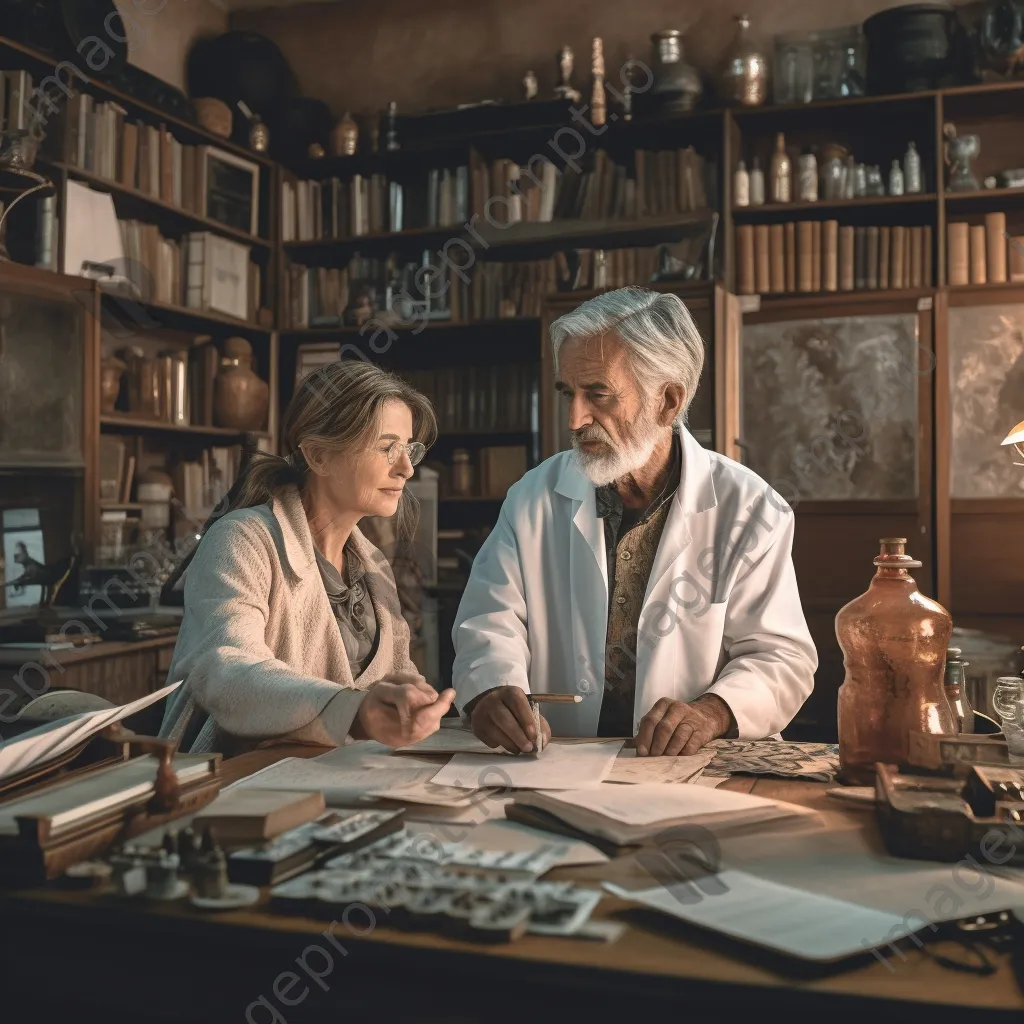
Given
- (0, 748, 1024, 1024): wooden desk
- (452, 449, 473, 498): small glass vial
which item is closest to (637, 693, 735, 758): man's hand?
(0, 748, 1024, 1024): wooden desk

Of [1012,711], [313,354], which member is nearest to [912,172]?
[313,354]

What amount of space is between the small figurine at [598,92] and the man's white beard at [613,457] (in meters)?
2.96

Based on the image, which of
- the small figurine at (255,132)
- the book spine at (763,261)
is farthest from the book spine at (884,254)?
the small figurine at (255,132)

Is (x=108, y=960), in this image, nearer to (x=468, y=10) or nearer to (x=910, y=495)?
(x=910, y=495)

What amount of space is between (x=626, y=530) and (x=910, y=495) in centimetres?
254

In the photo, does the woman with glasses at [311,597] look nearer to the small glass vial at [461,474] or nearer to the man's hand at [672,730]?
the man's hand at [672,730]

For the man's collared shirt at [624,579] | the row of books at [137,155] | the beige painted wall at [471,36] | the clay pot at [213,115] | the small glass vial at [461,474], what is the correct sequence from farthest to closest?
the small glass vial at [461,474], the beige painted wall at [471,36], the clay pot at [213,115], the row of books at [137,155], the man's collared shirt at [624,579]

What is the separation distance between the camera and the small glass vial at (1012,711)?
58.4 inches

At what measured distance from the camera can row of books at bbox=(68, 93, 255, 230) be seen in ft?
13.3

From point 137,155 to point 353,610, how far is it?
10.0 ft

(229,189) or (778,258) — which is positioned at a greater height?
(229,189)

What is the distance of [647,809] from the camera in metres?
1.25

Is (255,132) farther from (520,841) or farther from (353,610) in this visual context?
(520,841)

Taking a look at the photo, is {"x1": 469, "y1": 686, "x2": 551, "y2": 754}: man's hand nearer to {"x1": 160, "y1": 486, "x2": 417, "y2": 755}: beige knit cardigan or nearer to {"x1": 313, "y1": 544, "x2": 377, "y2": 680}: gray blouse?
{"x1": 160, "y1": 486, "x2": 417, "y2": 755}: beige knit cardigan
